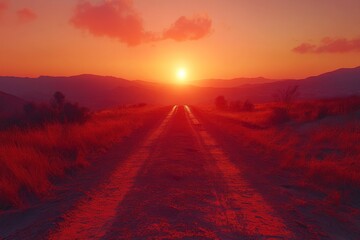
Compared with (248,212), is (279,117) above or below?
below

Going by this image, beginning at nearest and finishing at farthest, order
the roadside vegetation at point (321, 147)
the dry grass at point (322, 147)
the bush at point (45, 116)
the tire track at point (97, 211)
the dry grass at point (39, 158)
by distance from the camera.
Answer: the tire track at point (97, 211), the dry grass at point (39, 158), the roadside vegetation at point (321, 147), the dry grass at point (322, 147), the bush at point (45, 116)

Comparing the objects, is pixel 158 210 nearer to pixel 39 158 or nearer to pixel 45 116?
pixel 39 158

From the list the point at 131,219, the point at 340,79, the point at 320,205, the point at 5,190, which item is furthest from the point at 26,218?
the point at 340,79

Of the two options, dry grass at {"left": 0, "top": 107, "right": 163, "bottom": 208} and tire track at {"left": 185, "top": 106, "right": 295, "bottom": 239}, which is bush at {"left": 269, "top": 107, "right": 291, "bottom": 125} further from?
tire track at {"left": 185, "top": 106, "right": 295, "bottom": 239}

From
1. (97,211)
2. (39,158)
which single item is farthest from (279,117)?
(97,211)

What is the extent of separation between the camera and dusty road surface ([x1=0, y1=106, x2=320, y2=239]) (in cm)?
643

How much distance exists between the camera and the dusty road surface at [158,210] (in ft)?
21.1

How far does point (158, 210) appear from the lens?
7676 mm

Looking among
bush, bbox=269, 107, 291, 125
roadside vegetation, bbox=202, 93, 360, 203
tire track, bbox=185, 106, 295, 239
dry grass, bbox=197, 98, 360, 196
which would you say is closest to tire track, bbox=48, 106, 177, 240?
tire track, bbox=185, 106, 295, 239

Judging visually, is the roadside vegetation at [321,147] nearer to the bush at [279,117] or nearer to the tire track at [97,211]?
the bush at [279,117]

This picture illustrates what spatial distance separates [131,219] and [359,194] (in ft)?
20.1

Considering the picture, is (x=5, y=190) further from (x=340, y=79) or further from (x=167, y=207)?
(x=340, y=79)

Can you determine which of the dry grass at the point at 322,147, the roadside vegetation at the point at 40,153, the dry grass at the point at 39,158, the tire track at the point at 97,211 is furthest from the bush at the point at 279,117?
the tire track at the point at 97,211

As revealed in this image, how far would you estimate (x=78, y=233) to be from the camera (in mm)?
6348
